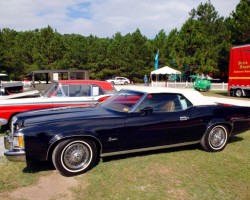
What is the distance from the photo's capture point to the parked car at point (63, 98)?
7.20 meters

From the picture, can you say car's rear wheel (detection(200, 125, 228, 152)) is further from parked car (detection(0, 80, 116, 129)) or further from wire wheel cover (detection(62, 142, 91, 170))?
parked car (detection(0, 80, 116, 129))

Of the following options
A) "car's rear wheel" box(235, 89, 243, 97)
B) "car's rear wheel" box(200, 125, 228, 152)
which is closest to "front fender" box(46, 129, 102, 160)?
"car's rear wheel" box(200, 125, 228, 152)

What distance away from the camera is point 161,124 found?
504cm

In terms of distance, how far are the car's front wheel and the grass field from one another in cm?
16

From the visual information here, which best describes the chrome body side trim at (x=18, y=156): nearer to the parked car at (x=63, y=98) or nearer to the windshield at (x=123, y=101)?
the windshield at (x=123, y=101)

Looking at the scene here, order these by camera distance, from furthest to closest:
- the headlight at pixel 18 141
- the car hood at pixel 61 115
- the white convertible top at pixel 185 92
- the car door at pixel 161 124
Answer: the white convertible top at pixel 185 92 < the car door at pixel 161 124 < the car hood at pixel 61 115 < the headlight at pixel 18 141

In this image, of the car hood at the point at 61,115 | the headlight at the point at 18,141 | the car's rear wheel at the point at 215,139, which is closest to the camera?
the headlight at the point at 18,141

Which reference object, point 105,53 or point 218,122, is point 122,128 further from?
point 105,53

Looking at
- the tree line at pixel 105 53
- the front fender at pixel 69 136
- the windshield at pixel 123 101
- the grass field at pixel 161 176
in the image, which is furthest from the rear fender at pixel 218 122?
the tree line at pixel 105 53

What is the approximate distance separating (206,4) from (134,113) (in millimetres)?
46963

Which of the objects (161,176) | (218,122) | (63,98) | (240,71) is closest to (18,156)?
(161,176)

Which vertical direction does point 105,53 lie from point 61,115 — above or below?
above

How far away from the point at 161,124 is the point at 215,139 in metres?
1.47

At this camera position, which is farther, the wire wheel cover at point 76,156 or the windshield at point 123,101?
the windshield at point 123,101
